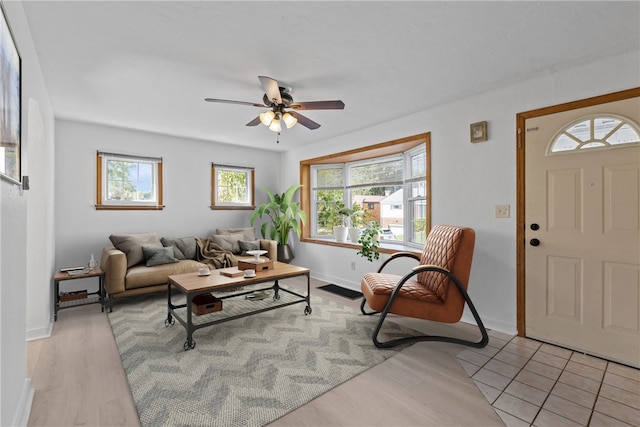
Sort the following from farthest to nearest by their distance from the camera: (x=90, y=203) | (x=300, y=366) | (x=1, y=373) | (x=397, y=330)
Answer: (x=90, y=203) < (x=397, y=330) < (x=300, y=366) < (x=1, y=373)

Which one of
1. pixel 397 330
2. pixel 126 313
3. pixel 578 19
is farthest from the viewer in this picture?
pixel 126 313

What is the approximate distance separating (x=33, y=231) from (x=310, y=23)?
2880 mm

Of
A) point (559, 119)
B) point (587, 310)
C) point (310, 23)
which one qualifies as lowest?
point (587, 310)

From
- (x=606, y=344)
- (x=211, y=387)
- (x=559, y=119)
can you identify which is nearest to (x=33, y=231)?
(x=211, y=387)

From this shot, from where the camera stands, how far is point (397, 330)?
2746 millimetres

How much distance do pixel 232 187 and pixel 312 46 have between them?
361 cm

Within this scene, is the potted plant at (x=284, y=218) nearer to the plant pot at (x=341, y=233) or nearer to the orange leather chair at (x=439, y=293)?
the plant pot at (x=341, y=233)

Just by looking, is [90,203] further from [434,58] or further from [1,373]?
[434,58]

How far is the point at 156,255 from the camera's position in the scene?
374cm

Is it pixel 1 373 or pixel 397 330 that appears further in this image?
pixel 397 330

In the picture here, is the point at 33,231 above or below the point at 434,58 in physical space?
below

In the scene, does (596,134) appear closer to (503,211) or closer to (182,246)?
(503,211)

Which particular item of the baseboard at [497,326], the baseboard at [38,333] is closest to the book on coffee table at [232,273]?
the baseboard at [38,333]

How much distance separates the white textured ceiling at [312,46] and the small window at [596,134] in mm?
475
